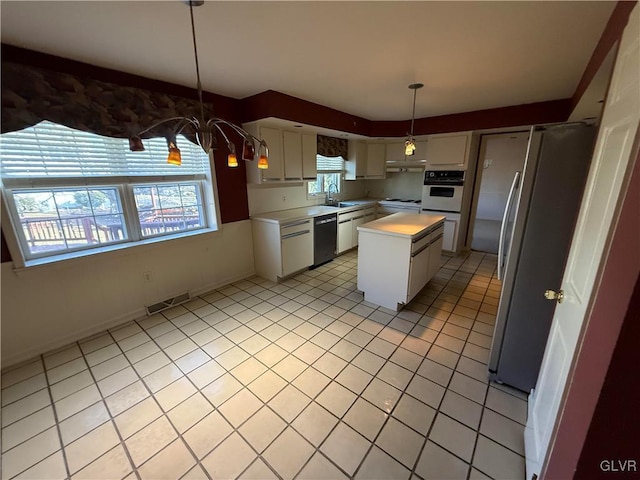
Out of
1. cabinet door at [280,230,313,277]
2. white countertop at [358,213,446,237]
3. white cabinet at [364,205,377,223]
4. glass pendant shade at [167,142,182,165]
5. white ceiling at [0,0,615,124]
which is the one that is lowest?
cabinet door at [280,230,313,277]

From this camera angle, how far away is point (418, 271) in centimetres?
286

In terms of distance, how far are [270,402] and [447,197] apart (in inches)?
164

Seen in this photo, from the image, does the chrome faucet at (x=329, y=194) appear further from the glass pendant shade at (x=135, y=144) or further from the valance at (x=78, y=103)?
the glass pendant shade at (x=135, y=144)

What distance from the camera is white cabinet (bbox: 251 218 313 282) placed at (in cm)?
350

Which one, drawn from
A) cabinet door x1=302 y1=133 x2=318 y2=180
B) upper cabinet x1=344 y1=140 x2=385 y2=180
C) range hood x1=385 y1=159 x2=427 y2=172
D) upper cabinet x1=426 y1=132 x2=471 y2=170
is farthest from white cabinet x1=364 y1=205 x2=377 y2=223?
cabinet door x1=302 y1=133 x2=318 y2=180

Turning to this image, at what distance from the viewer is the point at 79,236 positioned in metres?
2.43

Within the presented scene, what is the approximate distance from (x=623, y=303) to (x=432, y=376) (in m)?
1.57

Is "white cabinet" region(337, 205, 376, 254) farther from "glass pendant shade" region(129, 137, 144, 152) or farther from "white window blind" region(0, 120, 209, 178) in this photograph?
"glass pendant shade" region(129, 137, 144, 152)

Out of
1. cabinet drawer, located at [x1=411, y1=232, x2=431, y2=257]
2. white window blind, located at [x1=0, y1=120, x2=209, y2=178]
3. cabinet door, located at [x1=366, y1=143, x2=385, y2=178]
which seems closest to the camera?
white window blind, located at [x1=0, y1=120, x2=209, y2=178]

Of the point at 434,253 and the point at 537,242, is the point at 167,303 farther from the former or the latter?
the point at 537,242

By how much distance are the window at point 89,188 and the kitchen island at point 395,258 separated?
2.12 metres

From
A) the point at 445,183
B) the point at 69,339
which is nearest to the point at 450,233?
the point at 445,183

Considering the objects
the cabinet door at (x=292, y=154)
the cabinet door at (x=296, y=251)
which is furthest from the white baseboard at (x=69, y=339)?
the cabinet door at (x=292, y=154)

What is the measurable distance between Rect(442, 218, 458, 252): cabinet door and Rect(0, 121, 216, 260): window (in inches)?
152
